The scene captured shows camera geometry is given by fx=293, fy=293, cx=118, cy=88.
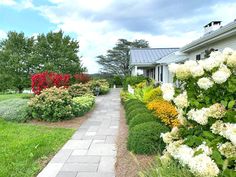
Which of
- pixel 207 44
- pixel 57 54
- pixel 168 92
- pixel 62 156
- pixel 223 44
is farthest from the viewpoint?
pixel 57 54

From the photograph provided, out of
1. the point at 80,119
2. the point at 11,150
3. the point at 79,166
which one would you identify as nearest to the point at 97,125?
the point at 80,119

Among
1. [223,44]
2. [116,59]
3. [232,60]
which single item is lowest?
[232,60]

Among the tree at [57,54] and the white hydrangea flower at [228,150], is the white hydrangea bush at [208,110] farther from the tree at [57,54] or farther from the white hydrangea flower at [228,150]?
the tree at [57,54]

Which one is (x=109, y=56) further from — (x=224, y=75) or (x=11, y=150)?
(x=224, y=75)

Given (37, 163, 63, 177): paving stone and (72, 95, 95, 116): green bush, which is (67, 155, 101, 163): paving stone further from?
(72, 95, 95, 116): green bush

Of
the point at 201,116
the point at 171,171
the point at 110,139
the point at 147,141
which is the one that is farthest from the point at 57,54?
the point at 201,116

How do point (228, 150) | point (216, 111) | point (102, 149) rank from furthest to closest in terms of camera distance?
point (102, 149) < point (216, 111) < point (228, 150)

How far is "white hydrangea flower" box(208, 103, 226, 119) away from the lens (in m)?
3.05

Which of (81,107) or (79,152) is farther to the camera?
(81,107)

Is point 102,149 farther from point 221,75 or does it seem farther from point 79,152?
point 221,75

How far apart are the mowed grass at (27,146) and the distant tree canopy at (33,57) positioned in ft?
66.4

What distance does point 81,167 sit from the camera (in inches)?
208

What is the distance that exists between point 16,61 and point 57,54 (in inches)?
160

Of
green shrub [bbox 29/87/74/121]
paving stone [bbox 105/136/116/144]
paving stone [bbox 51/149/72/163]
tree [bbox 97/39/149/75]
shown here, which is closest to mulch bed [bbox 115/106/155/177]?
paving stone [bbox 105/136/116/144]
